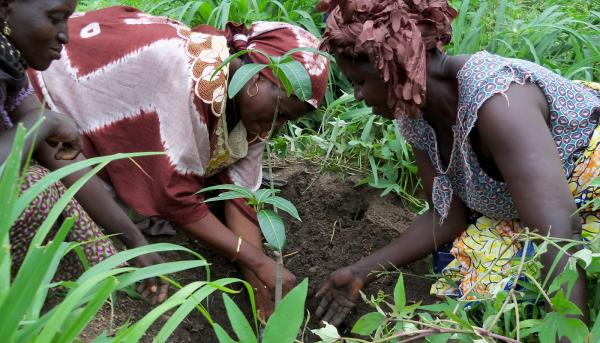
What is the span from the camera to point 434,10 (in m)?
1.94

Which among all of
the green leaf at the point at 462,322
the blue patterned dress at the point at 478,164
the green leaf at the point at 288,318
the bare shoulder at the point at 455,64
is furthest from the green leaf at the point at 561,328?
the bare shoulder at the point at 455,64

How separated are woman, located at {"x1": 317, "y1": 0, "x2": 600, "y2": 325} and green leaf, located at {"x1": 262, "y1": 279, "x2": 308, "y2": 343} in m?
0.61

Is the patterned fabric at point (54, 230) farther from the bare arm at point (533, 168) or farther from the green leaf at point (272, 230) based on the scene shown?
the bare arm at point (533, 168)

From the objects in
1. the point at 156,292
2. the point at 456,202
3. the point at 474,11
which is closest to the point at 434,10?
the point at 456,202

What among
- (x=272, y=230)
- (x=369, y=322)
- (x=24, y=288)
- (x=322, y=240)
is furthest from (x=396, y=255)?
(x=24, y=288)

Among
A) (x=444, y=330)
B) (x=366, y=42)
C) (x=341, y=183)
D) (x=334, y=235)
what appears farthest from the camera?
(x=341, y=183)

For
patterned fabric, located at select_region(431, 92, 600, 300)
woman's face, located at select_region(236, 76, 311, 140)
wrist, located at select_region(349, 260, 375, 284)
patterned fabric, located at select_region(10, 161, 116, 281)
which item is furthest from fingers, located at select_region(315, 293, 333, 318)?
patterned fabric, located at select_region(10, 161, 116, 281)

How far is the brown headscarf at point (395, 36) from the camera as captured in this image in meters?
1.89

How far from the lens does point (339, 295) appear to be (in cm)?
246

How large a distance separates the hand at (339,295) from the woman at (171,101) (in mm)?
145

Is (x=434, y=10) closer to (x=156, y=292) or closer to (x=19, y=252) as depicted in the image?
(x=156, y=292)

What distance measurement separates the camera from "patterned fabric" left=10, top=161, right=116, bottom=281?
1947 mm

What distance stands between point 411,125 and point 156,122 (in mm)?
781

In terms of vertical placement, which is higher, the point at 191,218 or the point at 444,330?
the point at 444,330
